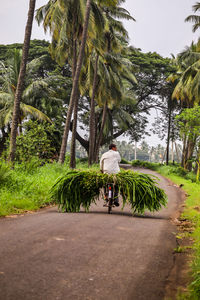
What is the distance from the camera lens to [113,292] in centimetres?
317

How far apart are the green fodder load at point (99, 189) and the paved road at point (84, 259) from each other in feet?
3.67

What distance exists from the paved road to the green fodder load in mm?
1118

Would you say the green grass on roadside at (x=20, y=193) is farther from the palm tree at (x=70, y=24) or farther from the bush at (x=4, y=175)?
the palm tree at (x=70, y=24)

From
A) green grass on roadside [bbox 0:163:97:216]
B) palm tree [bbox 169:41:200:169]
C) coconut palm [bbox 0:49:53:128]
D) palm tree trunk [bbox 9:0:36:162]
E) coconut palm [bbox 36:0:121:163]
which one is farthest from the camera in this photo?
palm tree [bbox 169:41:200:169]

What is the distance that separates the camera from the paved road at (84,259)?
10.4ft

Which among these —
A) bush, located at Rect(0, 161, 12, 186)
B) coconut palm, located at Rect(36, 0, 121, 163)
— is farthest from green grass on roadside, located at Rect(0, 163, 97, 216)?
coconut palm, located at Rect(36, 0, 121, 163)

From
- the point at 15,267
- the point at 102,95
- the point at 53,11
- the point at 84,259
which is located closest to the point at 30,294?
the point at 15,267

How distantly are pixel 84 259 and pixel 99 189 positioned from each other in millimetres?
3893

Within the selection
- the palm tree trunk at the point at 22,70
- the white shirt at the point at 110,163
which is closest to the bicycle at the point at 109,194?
the white shirt at the point at 110,163

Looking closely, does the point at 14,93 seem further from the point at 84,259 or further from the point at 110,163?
the point at 84,259

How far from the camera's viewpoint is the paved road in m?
3.16

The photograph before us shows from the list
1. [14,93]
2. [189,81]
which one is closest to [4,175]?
[14,93]

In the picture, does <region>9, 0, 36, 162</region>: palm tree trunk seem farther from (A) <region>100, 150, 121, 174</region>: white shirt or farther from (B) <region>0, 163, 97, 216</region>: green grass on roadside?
(A) <region>100, 150, 121, 174</region>: white shirt

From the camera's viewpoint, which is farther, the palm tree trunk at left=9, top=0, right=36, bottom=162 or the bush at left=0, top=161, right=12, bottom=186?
the palm tree trunk at left=9, top=0, right=36, bottom=162
